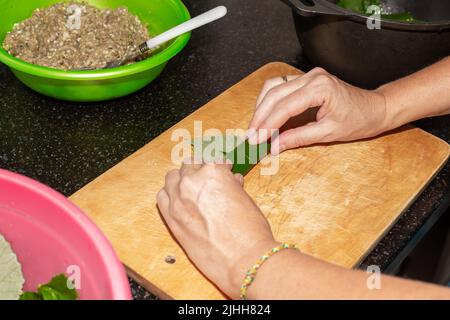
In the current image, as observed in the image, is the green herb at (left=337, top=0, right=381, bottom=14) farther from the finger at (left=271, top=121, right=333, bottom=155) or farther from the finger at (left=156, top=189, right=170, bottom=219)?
the finger at (left=156, top=189, right=170, bottom=219)

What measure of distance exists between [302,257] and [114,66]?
0.57 meters

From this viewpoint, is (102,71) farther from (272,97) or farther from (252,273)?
(252,273)

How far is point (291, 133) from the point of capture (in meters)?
1.07

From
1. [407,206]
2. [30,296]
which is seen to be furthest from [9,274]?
[407,206]

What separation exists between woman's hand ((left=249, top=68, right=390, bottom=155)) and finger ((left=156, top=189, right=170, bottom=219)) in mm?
192

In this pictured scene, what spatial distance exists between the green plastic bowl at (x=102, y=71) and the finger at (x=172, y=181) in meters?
0.23

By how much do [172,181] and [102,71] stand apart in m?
0.26

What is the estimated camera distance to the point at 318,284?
0.78 m

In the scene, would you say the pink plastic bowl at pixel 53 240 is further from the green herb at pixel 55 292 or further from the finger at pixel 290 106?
the finger at pixel 290 106

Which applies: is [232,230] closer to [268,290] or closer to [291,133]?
[268,290]

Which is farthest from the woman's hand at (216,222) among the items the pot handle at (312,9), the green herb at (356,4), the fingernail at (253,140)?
the green herb at (356,4)

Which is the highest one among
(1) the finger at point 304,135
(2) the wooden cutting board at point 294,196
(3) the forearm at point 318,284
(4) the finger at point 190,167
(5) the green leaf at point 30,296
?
(4) the finger at point 190,167

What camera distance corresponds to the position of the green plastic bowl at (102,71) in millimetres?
1049
